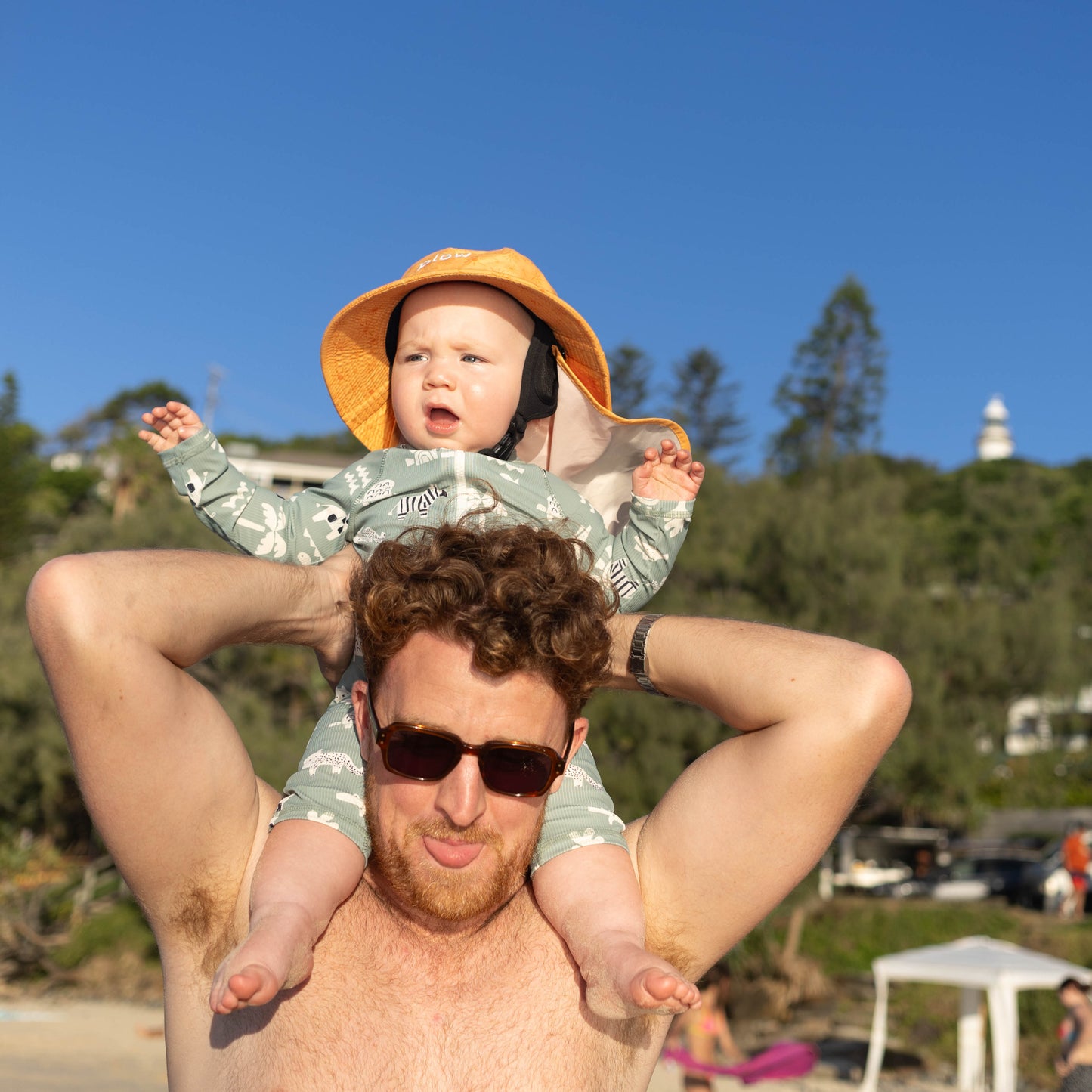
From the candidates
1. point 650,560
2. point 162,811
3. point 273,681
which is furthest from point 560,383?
point 273,681

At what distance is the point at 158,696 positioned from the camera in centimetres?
196

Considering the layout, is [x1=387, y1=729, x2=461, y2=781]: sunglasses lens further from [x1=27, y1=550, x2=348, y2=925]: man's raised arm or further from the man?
[x1=27, y1=550, x2=348, y2=925]: man's raised arm

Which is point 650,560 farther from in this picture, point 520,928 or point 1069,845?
point 1069,845

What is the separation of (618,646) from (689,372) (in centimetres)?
5181

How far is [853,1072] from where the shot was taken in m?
21.1

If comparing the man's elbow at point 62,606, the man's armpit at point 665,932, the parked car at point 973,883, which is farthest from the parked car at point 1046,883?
the man's elbow at point 62,606

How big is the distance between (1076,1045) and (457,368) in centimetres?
1115

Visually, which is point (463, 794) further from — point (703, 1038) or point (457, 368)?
point (703, 1038)

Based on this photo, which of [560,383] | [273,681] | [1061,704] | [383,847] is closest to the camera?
[383,847]

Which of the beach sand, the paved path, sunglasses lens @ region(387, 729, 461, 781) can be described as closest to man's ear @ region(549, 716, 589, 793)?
sunglasses lens @ region(387, 729, 461, 781)

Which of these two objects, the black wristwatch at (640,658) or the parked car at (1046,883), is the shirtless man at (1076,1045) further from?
the parked car at (1046,883)

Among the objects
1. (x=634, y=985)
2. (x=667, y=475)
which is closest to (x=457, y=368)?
(x=667, y=475)

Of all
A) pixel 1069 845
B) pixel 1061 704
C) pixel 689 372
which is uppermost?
pixel 689 372

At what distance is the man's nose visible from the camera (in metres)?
2.16
